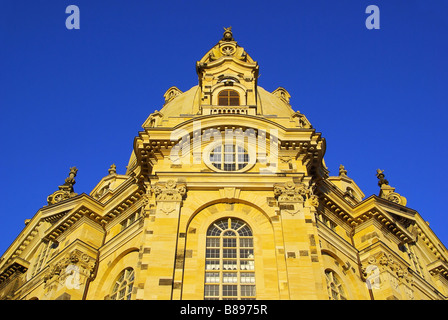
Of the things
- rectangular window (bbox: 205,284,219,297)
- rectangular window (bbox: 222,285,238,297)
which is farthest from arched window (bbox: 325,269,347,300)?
rectangular window (bbox: 205,284,219,297)

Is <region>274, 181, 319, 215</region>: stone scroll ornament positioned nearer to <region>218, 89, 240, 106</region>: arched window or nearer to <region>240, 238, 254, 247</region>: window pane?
<region>240, 238, 254, 247</region>: window pane

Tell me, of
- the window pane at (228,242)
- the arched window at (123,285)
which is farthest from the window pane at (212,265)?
the arched window at (123,285)

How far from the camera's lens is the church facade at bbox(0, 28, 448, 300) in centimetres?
2715

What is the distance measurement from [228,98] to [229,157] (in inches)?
309

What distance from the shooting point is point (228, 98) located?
131 ft

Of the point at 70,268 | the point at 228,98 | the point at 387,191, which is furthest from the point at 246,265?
the point at 387,191

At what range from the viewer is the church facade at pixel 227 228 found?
89.1 ft

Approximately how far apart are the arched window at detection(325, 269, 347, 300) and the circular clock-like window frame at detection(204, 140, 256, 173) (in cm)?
822

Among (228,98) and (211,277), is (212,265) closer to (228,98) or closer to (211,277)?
(211,277)

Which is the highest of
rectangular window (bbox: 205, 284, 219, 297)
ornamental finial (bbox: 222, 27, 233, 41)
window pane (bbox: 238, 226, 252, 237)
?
ornamental finial (bbox: 222, 27, 233, 41)

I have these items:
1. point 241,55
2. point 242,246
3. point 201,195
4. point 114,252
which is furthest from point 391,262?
point 241,55

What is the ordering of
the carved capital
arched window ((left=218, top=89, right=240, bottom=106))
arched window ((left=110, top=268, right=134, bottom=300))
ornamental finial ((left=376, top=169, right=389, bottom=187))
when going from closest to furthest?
the carved capital, arched window ((left=110, top=268, right=134, bottom=300)), arched window ((left=218, top=89, right=240, bottom=106)), ornamental finial ((left=376, top=169, right=389, bottom=187))

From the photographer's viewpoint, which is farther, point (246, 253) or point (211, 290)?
point (246, 253)

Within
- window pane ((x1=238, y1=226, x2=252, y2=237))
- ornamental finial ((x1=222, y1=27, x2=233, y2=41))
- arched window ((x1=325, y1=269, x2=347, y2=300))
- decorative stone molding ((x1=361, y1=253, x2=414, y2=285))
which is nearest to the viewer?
window pane ((x1=238, y1=226, x2=252, y2=237))
